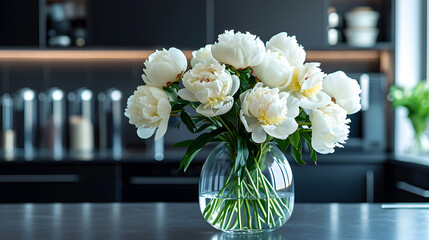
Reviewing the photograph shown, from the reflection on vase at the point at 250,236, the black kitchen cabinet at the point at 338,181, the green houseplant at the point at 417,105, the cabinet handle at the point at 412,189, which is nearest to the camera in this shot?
the reflection on vase at the point at 250,236

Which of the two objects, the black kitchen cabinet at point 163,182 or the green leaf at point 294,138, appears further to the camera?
the black kitchen cabinet at point 163,182

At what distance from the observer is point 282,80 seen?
1.06 metres

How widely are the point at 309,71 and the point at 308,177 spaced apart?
231cm

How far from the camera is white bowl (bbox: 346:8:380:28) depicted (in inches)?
142

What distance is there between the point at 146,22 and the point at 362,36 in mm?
1277

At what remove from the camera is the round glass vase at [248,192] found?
3.61 ft

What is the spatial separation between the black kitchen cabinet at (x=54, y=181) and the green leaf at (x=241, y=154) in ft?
7.37

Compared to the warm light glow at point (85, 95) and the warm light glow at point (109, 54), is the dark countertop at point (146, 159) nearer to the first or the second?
the warm light glow at point (85, 95)

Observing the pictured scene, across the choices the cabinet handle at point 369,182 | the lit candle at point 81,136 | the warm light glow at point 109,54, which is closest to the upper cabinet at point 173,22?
the warm light glow at point 109,54

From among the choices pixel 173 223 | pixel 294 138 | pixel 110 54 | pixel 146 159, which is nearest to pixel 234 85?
pixel 294 138

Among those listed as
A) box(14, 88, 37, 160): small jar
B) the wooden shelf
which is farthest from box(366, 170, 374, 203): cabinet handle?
box(14, 88, 37, 160): small jar

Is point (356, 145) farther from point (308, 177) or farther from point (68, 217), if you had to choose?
point (68, 217)

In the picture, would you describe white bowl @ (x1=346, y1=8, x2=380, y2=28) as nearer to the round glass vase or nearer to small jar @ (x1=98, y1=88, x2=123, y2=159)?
small jar @ (x1=98, y1=88, x2=123, y2=159)

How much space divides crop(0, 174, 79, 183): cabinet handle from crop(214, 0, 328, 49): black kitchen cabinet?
1.23m
